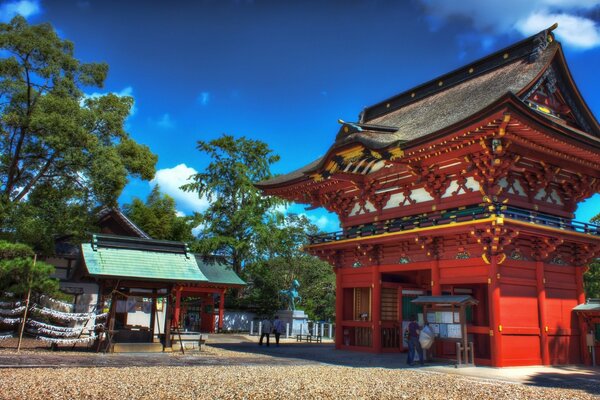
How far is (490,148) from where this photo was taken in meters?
15.6

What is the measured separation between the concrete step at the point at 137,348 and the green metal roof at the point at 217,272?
517 inches

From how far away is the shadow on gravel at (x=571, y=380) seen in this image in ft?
37.7

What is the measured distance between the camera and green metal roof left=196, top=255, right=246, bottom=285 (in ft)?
104

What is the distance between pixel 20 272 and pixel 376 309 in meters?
12.9

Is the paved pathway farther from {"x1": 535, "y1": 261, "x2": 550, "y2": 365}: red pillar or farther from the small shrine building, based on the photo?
the small shrine building

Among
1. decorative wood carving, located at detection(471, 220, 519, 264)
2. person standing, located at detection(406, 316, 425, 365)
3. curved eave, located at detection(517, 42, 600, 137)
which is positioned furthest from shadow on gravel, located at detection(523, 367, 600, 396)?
curved eave, located at detection(517, 42, 600, 137)

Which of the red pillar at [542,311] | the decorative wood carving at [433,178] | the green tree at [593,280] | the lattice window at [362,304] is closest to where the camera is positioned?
the red pillar at [542,311]

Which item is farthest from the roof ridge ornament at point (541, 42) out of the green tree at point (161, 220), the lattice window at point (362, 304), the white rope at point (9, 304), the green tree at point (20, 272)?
the green tree at point (161, 220)

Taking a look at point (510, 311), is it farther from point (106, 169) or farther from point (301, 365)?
point (106, 169)

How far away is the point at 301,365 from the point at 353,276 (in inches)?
279

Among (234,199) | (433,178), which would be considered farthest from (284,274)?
(433,178)

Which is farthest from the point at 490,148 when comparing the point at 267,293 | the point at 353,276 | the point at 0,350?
the point at 267,293

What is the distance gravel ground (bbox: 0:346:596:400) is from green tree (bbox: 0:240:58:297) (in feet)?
17.1

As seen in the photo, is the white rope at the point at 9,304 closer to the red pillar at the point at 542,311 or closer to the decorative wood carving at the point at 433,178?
the decorative wood carving at the point at 433,178
